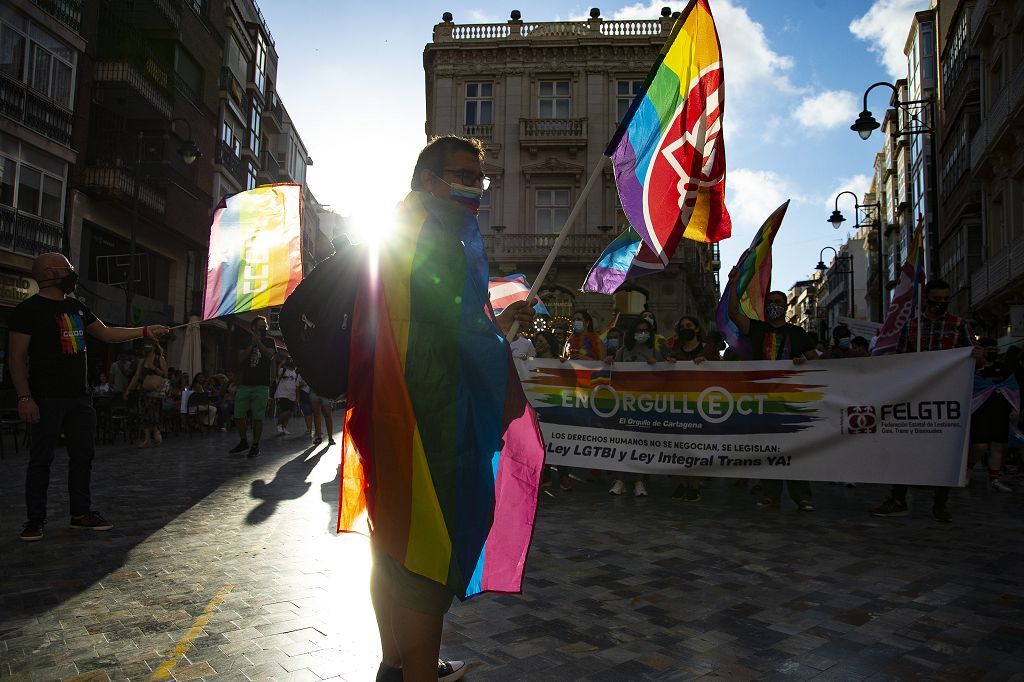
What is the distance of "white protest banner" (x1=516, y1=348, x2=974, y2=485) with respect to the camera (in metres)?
6.45

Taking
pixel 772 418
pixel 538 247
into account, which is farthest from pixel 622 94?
pixel 772 418

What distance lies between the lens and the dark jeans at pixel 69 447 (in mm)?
5137

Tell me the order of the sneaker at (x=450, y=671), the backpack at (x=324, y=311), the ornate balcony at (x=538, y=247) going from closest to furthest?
the backpack at (x=324, y=311) < the sneaker at (x=450, y=671) < the ornate balcony at (x=538, y=247)

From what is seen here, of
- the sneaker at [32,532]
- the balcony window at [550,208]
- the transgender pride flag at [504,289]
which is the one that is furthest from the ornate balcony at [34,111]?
the balcony window at [550,208]

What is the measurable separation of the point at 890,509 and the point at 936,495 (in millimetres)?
409

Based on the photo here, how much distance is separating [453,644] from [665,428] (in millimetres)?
4788

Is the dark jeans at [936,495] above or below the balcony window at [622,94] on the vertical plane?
below

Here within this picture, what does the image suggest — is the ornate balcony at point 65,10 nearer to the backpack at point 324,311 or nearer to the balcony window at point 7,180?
the balcony window at point 7,180

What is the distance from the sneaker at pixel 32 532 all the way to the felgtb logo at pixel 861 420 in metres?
6.73

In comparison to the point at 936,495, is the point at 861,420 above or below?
above

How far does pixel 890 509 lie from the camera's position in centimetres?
669

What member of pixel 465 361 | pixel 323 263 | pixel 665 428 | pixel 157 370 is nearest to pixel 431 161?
pixel 323 263

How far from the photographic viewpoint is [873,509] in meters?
6.89

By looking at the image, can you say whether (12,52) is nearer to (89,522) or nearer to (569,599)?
(89,522)
